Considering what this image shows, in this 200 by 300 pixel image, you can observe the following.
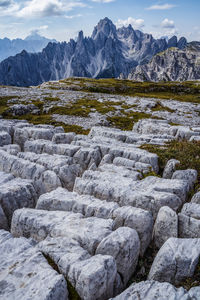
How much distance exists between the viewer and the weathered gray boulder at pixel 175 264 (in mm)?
12117

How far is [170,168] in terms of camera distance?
23.0 m

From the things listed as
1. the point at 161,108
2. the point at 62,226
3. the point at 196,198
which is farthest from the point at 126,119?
the point at 62,226

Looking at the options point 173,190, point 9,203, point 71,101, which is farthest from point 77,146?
point 71,101

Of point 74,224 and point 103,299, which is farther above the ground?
point 74,224

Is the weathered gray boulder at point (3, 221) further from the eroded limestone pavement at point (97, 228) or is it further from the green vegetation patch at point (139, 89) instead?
the green vegetation patch at point (139, 89)

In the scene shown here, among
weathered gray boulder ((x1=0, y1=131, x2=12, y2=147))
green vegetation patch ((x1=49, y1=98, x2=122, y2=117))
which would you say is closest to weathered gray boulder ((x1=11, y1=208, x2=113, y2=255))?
weathered gray boulder ((x1=0, y1=131, x2=12, y2=147))

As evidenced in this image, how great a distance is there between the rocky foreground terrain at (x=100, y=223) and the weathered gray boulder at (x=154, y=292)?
5cm

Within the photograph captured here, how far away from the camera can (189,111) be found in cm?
7212

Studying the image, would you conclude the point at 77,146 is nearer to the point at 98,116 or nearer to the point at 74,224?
the point at 74,224

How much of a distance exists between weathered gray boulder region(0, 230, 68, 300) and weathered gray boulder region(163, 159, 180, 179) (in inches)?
593

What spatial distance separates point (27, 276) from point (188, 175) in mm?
16206

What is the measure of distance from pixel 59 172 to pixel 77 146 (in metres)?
6.42

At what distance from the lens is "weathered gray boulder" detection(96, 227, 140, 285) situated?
42.5ft

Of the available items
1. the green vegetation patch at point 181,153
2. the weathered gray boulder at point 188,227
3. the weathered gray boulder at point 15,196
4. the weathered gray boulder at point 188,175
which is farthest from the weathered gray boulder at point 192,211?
the weathered gray boulder at point 15,196
